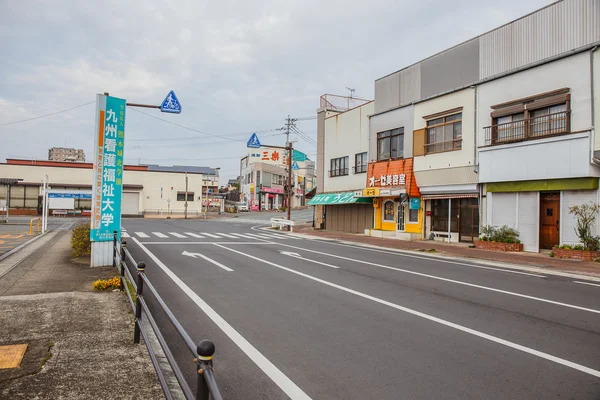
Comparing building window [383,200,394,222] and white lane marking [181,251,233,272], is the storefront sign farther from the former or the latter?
white lane marking [181,251,233,272]

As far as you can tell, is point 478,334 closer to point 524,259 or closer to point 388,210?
point 524,259

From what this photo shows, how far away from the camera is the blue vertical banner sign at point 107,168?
10.6 meters

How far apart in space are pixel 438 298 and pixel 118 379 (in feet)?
20.9

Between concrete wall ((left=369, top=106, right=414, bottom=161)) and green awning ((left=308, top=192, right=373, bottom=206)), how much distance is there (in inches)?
120

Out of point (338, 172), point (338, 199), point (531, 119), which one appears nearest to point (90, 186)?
point (338, 172)

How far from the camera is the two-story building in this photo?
98.4 ft

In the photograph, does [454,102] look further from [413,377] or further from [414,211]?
[413,377]

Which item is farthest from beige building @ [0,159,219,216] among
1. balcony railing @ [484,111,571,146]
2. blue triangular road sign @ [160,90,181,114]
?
balcony railing @ [484,111,571,146]

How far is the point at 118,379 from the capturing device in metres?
4.00

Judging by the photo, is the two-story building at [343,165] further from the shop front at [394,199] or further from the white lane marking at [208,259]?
the white lane marking at [208,259]

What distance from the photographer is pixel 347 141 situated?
105 ft

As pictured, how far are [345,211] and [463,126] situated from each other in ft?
42.6

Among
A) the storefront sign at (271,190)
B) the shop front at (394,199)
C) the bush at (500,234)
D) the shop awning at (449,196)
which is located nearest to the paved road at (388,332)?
the bush at (500,234)

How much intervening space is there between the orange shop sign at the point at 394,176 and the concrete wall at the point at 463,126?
0.69 m
